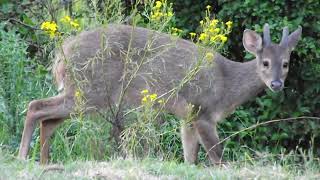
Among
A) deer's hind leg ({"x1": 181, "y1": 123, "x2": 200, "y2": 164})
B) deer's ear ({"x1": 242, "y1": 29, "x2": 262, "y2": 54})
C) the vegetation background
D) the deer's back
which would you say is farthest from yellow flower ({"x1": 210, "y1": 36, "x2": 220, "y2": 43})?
deer's hind leg ({"x1": 181, "y1": 123, "x2": 200, "y2": 164})

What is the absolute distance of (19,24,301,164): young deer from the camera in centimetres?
843

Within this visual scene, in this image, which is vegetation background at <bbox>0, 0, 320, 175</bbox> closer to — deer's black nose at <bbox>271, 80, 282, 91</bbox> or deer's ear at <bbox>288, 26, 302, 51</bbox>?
deer's ear at <bbox>288, 26, 302, 51</bbox>

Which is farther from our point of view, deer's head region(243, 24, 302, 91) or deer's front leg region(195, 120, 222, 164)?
deer's head region(243, 24, 302, 91)

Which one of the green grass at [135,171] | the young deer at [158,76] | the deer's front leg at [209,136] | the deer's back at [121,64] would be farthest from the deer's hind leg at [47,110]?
the deer's front leg at [209,136]

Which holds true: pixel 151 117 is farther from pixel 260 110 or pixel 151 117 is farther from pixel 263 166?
pixel 260 110

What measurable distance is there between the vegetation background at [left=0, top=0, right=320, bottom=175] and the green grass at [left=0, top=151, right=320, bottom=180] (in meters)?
2.12

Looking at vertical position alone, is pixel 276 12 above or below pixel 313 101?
above

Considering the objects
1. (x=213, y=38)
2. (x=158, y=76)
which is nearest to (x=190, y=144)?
(x=158, y=76)

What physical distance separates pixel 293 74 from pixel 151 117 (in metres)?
3.11

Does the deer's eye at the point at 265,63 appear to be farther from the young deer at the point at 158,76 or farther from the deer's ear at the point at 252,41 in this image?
the deer's ear at the point at 252,41

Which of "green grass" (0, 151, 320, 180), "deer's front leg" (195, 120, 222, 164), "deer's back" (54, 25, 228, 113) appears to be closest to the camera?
"green grass" (0, 151, 320, 180)

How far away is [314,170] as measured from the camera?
711 centimetres

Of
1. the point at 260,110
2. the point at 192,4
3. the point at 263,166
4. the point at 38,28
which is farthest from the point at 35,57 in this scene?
the point at 263,166

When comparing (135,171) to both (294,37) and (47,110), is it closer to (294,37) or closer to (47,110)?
(47,110)
